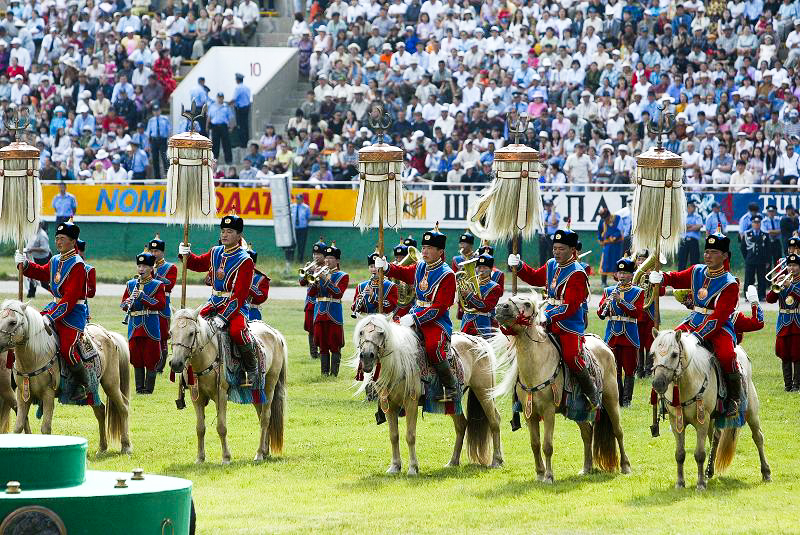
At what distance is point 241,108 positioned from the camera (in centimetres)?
3591

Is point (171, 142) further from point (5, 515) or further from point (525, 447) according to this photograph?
point (5, 515)

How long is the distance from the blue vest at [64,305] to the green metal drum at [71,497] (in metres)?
6.51

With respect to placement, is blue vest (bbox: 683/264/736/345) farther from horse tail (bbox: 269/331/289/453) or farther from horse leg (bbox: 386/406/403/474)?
horse tail (bbox: 269/331/289/453)

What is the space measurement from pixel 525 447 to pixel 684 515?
394cm

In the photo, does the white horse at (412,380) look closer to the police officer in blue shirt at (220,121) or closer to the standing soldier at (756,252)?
the standing soldier at (756,252)

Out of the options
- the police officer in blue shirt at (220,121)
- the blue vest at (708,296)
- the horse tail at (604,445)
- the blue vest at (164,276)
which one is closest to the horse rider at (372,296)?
the blue vest at (164,276)

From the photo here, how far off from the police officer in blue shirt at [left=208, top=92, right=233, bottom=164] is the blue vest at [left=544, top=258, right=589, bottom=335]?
21526mm

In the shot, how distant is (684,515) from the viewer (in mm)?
12344

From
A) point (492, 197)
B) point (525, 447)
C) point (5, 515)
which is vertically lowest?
point (525, 447)

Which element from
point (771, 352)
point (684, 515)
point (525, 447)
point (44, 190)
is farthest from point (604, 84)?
point (684, 515)

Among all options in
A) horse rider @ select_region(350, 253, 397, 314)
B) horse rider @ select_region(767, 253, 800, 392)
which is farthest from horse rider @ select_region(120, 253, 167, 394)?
horse rider @ select_region(767, 253, 800, 392)

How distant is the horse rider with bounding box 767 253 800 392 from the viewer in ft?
63.5

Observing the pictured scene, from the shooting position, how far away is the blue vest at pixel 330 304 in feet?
69.7

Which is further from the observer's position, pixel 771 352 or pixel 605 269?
pixel 605 269
